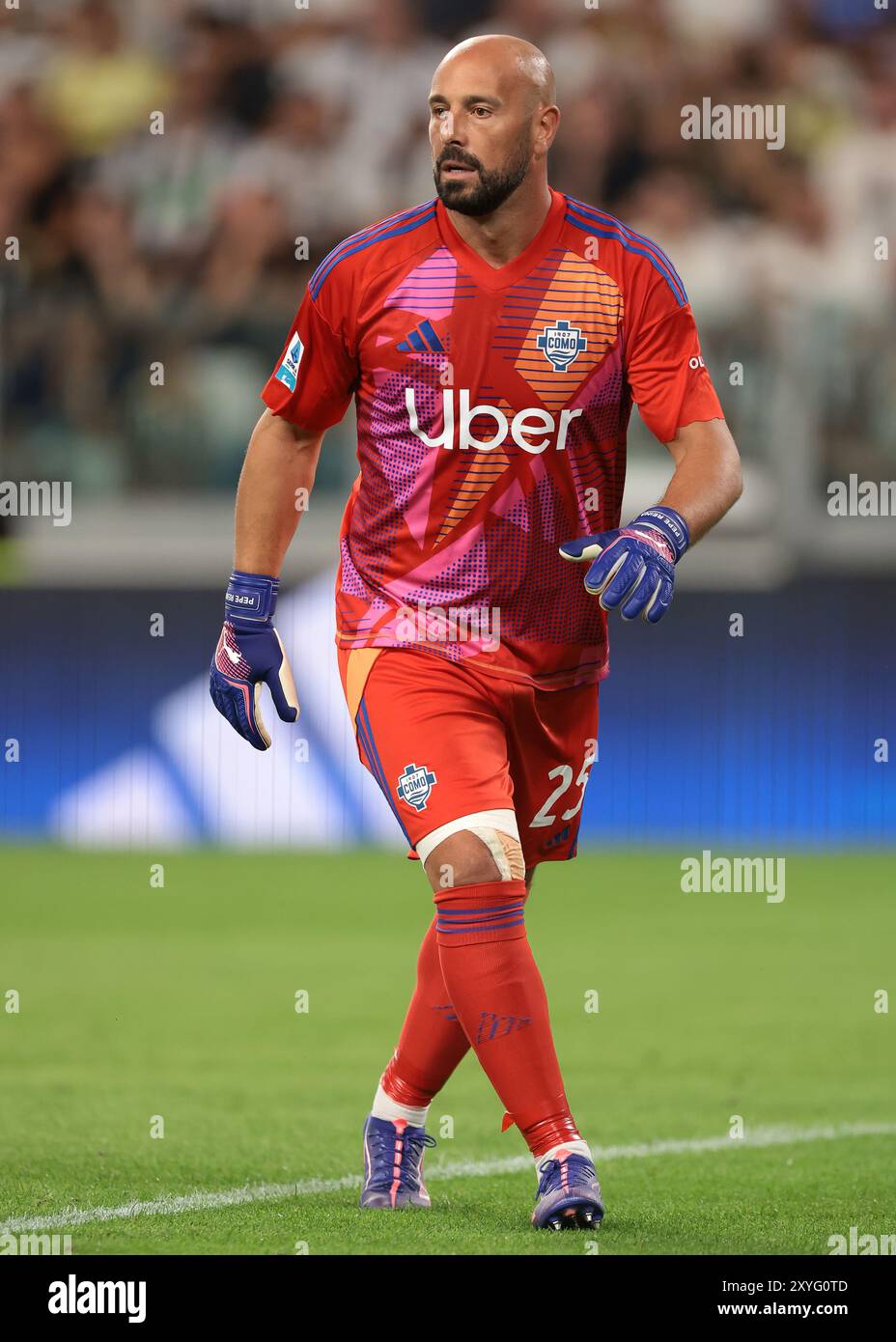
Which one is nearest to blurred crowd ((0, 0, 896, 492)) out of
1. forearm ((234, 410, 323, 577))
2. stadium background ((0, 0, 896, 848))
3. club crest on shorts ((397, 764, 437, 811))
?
stadium background ((0, 0, 896, 848))

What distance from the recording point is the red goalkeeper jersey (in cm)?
436

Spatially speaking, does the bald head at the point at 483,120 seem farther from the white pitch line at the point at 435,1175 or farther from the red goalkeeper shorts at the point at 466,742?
the white pitch line at the point at 435,1175

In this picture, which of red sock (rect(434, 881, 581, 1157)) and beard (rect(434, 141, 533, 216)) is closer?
red sock (rect(434, 881, 581, 1157))

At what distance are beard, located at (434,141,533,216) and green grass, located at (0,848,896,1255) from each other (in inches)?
81.2

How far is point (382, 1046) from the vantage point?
6801 millimetres

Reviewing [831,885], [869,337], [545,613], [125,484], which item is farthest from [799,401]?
[545,613]

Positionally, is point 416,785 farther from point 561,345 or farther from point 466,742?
point 561,345

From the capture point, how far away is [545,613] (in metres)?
4.46

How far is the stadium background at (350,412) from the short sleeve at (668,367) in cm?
664

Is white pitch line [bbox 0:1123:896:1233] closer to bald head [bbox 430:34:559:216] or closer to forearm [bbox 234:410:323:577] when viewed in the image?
forearm [bbox 234:410:323:577]

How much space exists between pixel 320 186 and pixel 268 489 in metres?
9.56

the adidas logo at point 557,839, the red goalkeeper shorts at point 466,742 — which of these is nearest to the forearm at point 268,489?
the red goalkeeper shorts at point 466,742

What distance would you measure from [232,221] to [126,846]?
14.2 feet
